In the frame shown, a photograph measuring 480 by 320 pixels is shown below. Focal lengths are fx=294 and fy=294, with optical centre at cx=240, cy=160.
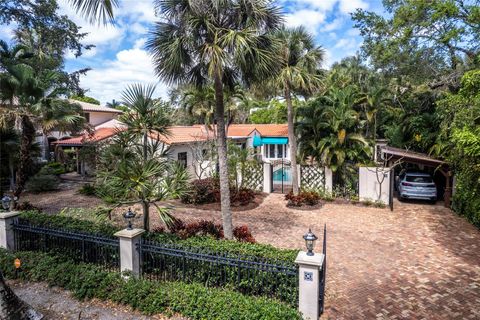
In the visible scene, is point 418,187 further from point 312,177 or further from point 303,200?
point 303,200

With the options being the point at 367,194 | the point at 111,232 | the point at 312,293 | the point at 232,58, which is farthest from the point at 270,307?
the point at 367,194

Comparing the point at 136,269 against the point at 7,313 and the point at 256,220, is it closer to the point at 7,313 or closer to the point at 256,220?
the point at 7,313

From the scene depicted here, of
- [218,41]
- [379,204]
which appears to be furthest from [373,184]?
[218,41]

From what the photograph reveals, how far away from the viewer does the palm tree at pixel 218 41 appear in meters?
7.89

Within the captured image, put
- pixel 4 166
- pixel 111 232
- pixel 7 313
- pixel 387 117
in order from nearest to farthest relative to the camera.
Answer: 1. pixel 7 313
2. pixel 111 232
3. pixel 4 166
4. pixel 387 117

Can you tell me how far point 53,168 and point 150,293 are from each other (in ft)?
71.7

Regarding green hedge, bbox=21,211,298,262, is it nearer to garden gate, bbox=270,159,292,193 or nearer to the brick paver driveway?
the brick paver driveway

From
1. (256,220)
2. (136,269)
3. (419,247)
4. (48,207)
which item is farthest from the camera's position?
(48,207)

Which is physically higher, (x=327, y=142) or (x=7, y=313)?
(x=327, y=142)

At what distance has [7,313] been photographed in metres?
5.34

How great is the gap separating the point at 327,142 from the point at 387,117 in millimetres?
14069

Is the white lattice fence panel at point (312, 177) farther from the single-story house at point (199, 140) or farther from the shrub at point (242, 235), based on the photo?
the shrub at point (242, 235)

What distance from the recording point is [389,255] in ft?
28.9

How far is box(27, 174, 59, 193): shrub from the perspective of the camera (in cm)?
1858
